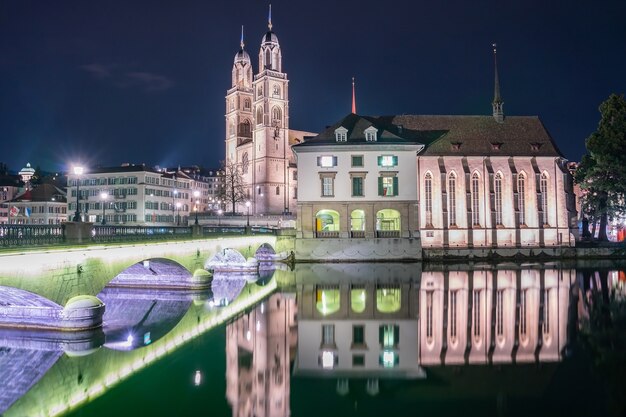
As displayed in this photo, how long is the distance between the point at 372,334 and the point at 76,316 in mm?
11851

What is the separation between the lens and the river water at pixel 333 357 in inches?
539

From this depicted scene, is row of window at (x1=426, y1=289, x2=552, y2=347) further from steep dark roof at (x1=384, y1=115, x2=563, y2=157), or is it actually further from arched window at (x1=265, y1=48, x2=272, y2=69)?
arched window at (x1=265, y1=48, x2=272, y2=69)

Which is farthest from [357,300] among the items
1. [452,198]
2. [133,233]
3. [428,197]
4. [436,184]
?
[452,198]

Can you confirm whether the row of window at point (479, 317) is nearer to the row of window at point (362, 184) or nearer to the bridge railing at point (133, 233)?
the bridge railing at point (133, 233)

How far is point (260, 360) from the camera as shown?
1817 cm

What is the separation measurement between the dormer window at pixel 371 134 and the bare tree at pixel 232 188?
40777 millimetres

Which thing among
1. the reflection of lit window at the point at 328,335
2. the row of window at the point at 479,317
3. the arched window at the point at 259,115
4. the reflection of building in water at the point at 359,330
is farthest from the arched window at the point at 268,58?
the reflection of lit window at the point at 328,335

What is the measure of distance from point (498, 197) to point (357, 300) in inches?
1348

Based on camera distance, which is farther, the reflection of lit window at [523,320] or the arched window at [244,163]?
the arched window at [244,163]

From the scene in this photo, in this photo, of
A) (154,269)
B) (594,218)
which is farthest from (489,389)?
(594,218)

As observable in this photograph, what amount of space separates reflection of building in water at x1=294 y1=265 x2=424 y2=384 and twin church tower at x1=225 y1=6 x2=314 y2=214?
60038 mm

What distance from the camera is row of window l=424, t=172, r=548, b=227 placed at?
57.5m

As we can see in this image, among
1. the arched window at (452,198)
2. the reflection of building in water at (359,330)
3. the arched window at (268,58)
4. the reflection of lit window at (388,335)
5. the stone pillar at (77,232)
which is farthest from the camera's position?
the arched window at (268,58)

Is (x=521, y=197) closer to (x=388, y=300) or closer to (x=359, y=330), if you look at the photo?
(x=388, y=300)
